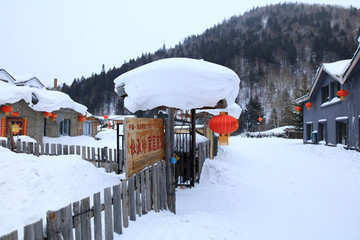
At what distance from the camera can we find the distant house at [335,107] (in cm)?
1142

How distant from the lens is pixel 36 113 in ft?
50.7

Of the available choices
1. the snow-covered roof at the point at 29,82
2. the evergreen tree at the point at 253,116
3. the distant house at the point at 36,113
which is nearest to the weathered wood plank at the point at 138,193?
the distant house at the point at 36,113

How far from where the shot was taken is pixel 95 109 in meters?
75.2

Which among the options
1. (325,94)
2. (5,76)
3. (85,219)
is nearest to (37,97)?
(5,76)

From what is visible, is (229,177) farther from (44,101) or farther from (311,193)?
(44,101)

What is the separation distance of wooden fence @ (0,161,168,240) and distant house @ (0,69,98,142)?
35.4 feet

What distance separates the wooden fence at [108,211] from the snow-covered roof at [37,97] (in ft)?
42.8

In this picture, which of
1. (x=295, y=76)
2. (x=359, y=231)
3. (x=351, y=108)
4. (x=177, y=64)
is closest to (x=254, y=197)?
(x=359, y=231)

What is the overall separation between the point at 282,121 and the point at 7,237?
41.2 meters

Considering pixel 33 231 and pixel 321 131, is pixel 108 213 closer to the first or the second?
pixel 33 231

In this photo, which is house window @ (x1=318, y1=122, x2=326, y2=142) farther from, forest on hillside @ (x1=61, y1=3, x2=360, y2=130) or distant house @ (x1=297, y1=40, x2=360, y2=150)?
forest on hillside @ (x1=61, y1=3, x2=360, y2=130)

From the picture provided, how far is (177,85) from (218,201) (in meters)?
3.22

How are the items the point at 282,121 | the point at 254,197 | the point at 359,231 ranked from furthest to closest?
1. the point at 282,121
2. the point at 254,197
3. the point at 359,231

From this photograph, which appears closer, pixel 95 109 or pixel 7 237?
pixel 7 237
